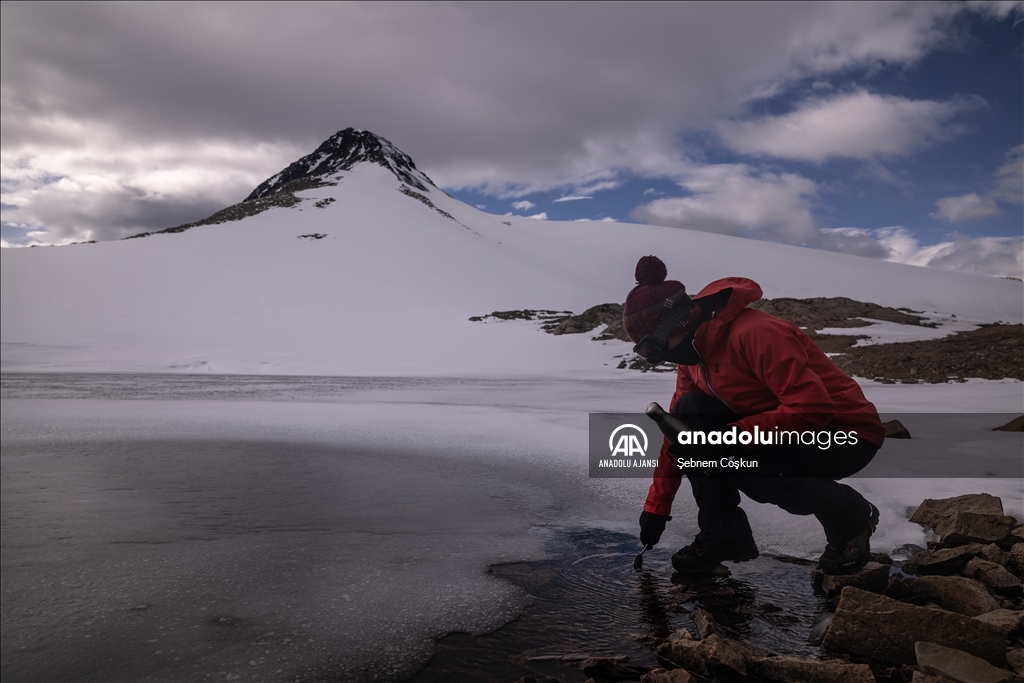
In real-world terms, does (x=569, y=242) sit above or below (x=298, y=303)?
above

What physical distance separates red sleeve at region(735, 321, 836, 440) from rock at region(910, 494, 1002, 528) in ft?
4.63

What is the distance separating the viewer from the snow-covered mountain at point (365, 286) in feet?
66.8

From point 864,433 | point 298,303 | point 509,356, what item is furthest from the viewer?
point 298,303

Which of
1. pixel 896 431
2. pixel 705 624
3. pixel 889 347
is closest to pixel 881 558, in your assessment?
pixel 705 624

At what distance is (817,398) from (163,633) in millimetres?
2531

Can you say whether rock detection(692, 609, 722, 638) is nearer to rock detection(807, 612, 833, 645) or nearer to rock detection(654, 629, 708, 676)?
rock detection(654, 629, 708, 676)

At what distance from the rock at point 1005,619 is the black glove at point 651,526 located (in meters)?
1.16

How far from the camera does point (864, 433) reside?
7.88 ft

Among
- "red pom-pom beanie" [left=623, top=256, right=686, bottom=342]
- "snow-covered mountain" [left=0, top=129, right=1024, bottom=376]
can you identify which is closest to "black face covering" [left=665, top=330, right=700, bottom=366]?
"red pom-pom beanie" [left=623, top=256, right=686, bottom=342]

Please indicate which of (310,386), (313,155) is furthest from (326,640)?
(313,155)

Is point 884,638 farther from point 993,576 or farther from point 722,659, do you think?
point 993,576

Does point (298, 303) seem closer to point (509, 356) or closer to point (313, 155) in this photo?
point (509, 356)

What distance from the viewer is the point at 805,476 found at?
8.13ft

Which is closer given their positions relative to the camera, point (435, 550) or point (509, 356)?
point (435, 550)
